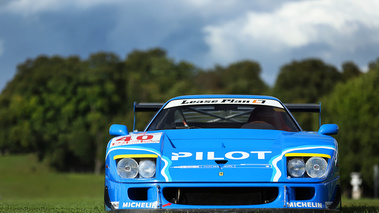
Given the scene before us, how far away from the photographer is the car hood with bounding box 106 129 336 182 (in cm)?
504

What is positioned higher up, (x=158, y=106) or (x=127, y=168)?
(x=158, y=106)

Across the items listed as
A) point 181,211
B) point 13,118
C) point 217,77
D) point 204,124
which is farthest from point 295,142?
point 217,77

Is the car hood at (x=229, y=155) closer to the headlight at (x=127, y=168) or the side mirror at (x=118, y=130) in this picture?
the headlight at (x=127, y=168)

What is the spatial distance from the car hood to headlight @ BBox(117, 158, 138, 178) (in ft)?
0.51

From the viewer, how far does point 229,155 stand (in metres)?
5.18

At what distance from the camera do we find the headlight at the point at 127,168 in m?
5.22

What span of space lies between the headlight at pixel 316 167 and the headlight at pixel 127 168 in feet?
4.37

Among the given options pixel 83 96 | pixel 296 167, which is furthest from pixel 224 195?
pixel 83 96

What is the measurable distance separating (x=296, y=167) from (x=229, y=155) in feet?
1.71

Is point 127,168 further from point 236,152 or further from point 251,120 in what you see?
point 251,120

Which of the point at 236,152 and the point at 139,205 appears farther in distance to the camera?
the point at 236,152

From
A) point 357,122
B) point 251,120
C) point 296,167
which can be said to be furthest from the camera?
point 357,122

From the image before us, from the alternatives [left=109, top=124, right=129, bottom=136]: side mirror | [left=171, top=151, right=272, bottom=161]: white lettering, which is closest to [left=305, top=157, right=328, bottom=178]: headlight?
[left=171, top=151, right=272, bottom=161]: white lettering

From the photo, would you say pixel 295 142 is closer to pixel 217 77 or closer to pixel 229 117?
pixel 229 117
